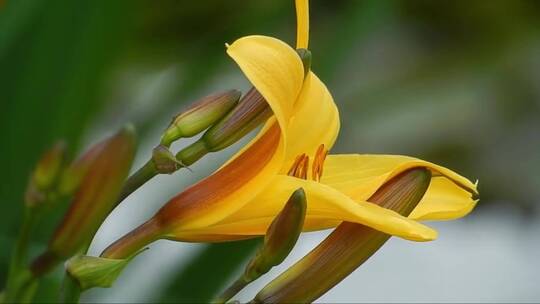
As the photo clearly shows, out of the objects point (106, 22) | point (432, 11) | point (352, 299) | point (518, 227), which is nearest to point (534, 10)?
point (432, 11)

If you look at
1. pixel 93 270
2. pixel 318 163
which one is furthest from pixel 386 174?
pixel 93 270

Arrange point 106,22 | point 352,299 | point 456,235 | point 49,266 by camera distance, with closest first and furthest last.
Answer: point 49,266 < point 106,22 < point 352,299 < point 456,235

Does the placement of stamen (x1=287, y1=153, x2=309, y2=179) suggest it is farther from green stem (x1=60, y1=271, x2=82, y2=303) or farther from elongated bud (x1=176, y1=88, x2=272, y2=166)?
green stem (x1=60, y1=271, x2=82, y2=303)

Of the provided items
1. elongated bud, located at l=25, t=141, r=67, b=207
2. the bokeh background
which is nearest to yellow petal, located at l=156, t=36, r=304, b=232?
elongated bud, located at l=25, t=141, r=67, b=207

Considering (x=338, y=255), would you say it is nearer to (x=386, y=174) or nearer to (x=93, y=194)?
(x=386, y=174)

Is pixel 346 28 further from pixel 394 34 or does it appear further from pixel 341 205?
pixel 394 34

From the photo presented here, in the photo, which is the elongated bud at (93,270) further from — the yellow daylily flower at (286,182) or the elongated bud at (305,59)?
the elongated bud at (305,59)

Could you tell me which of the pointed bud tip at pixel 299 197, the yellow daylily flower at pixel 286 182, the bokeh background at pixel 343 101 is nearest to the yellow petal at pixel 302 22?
the yellow daylily flower at pixel 286 182
